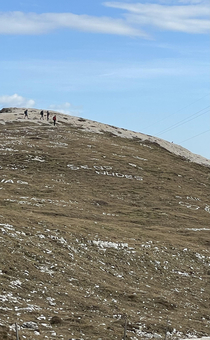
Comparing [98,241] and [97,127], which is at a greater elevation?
[97,127]

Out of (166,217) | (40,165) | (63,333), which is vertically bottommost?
(63,333)

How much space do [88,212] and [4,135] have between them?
1373 inches

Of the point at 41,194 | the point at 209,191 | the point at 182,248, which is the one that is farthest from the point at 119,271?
the point at 209,191

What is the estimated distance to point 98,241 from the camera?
4294 cm

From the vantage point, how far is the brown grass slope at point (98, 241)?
28.6 metres

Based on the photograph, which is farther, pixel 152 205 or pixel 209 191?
pixel 209 191

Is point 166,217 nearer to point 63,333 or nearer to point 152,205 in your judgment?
point 152,205

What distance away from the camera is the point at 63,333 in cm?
2484

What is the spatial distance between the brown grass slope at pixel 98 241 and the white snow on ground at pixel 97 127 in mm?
12160

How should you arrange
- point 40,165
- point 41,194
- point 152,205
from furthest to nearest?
point 40,165 < point 152,205 < point 41,194

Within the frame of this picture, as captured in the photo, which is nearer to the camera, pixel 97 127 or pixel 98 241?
pixel 98 241

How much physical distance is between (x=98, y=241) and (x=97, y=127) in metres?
65.4

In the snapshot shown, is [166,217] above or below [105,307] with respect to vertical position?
above

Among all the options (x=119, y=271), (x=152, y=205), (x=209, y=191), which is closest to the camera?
(x=119, y=271)
